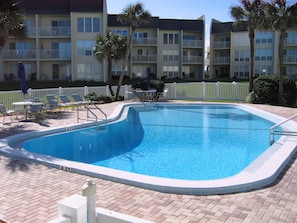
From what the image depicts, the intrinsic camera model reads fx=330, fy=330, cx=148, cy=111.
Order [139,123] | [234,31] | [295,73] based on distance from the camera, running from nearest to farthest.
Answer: [139,123], [295,73], [234,31]

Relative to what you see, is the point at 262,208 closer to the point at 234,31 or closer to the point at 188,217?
the point at 188,217

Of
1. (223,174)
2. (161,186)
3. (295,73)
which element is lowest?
(223,174)

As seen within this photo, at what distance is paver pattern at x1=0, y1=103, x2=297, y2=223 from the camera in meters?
4.57

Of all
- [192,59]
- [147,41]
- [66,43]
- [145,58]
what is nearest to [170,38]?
[147,41]

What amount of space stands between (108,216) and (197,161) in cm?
592

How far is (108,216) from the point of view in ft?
12.4

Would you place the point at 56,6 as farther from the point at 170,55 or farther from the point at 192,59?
the point at 192,59

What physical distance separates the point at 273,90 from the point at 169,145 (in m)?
12.4

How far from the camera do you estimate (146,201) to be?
16.9 feet

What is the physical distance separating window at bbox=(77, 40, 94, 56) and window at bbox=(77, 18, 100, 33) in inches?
48.3

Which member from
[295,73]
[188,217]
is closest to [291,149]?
[188,217]

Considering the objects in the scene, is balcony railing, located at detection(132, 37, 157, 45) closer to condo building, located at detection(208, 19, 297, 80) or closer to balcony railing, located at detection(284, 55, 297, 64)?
condo building, located at detection(208, 19, 297, 80)

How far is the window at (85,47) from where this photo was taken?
37.6 meters

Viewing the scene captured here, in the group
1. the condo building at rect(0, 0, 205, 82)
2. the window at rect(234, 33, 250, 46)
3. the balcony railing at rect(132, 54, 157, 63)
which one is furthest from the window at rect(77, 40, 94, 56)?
the window at rect(234, 33, 250, 46)
